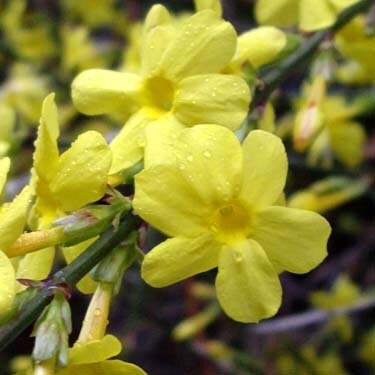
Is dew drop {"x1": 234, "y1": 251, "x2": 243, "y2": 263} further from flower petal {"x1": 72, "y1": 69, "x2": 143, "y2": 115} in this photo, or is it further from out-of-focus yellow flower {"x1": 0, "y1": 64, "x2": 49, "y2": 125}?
out-of-focus yellow flower {"x1": 0, "y1": 64, "x2": 49, "y2": 125}

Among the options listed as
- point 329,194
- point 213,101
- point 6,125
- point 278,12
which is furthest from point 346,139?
point 213,101

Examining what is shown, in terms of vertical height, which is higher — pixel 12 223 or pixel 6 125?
pixel 12 223

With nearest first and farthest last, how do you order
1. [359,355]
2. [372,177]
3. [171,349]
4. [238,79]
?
[238,79] < [372,177] < [359,355] < [171,349]

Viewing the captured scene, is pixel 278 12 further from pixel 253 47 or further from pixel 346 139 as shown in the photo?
pixel 346 139

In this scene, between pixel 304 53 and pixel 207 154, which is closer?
pixel 207 154

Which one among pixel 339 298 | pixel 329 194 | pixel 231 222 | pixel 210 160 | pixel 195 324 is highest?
pixel 210 160

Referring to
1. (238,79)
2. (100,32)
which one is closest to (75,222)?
(238,79)

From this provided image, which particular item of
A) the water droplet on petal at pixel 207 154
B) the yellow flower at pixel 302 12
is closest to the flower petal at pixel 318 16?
the yellow flower at pixel 302 12

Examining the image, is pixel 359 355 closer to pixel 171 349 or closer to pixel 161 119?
pixel 171 349
